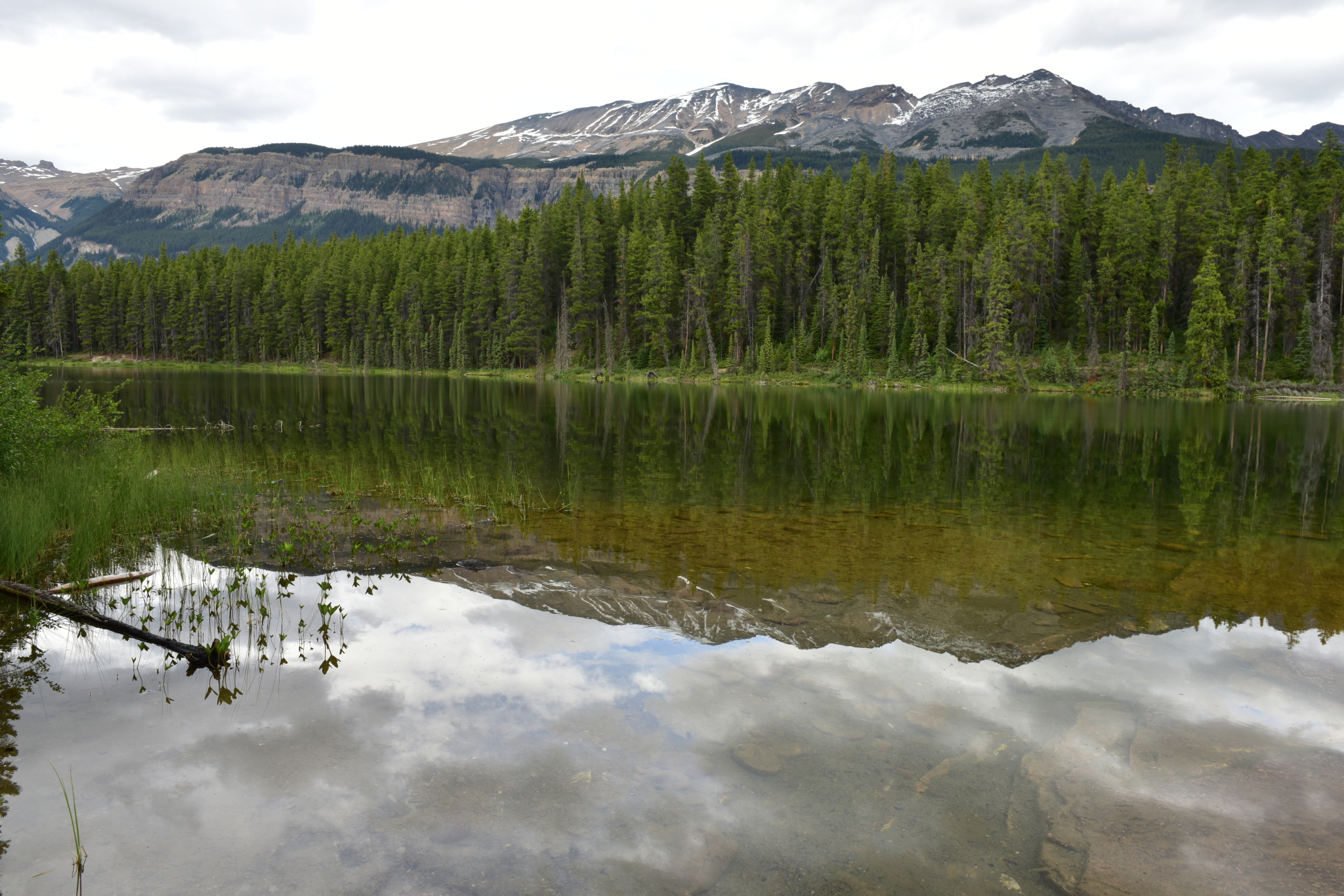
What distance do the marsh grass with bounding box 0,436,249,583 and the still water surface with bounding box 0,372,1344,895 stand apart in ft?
3.27

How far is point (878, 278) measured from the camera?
2948 inches

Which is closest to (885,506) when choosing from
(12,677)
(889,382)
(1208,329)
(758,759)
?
(758,759)

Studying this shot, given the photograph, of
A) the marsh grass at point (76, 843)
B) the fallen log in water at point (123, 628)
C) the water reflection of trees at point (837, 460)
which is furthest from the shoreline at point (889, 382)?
the marsh grass at point (76, 843)

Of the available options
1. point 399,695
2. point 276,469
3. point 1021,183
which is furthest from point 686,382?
point 399,695

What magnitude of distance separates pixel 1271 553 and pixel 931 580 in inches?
246

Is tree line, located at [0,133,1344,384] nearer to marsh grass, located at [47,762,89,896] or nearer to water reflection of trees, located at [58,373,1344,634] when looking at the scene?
water reflection of trees, located at [58,373,1344,634]

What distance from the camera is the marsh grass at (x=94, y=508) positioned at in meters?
9.40

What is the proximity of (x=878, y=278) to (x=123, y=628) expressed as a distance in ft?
246

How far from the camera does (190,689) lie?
6.60m

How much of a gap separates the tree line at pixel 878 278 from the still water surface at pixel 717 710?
5904cm

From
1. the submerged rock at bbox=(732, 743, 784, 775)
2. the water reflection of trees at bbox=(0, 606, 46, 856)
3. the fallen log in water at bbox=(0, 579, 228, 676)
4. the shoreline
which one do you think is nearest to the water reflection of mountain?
the submerged rock at bbox=(732, 743, 784, 775)

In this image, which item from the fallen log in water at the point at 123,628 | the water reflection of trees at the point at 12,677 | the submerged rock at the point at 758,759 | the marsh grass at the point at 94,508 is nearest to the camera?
the water reflection of trees at the point at 12,677

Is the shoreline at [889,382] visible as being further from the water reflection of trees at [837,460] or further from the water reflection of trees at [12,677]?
the water reflection of trees at [12,677]

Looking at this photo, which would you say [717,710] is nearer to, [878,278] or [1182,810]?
[1182,810]
